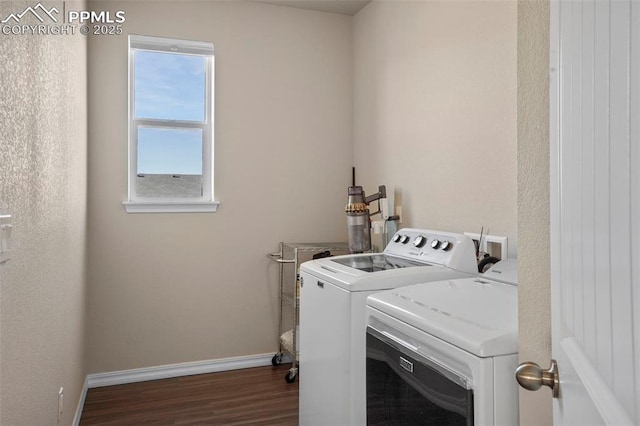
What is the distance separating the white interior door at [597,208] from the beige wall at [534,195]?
21 centimetres

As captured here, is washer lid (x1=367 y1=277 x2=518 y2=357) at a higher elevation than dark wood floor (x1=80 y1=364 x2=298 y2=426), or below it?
higher

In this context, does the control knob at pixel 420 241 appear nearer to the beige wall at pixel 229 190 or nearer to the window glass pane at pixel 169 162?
the beige wall at pixel 229 190

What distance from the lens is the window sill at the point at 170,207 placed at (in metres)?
3.11

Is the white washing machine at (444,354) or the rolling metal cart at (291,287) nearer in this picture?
the white washing machine at (444,354)

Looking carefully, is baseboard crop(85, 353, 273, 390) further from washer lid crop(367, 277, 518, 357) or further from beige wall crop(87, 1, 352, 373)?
washer lid crop(367, 277, 518, 357)

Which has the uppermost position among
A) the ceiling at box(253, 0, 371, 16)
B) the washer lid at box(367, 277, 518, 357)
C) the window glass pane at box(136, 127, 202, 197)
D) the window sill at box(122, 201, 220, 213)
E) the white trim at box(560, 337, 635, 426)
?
the ceiling at box(253, 0, 371, 16)

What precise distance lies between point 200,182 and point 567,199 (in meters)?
2.97

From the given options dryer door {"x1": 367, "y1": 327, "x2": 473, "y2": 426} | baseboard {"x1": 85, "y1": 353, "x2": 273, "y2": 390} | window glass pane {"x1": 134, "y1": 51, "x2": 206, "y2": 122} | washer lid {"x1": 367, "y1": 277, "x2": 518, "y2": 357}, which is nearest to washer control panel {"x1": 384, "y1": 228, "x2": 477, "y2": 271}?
washer lid {"x1": 367, "y1": 277, "x2": 518, "y2": 357}

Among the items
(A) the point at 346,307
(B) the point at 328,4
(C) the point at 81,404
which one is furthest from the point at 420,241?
(C) the point at 81,404

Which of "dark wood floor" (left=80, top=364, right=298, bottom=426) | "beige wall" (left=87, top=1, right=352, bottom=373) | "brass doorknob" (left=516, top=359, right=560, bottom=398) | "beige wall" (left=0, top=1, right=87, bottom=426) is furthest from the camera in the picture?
"beige wall" (left=87, top=1, right=352, bottom=373)

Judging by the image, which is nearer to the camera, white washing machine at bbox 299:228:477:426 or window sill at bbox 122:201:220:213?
white washing machine at bbox 299:228:477:426

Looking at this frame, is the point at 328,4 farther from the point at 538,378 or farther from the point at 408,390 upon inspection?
the point at 538,378

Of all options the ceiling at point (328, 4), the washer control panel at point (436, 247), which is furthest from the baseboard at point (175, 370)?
the ceiling at point (328, 4)

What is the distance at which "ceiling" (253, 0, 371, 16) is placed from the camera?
3.38 m
